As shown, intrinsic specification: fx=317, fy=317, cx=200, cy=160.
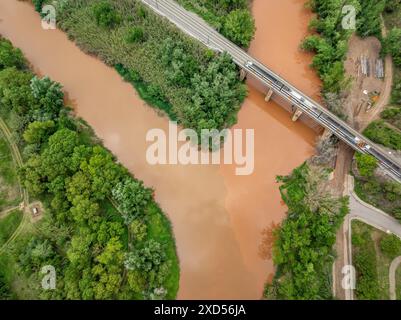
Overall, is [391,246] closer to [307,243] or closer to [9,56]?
[307,243]

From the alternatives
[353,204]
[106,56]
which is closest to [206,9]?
[106,56]

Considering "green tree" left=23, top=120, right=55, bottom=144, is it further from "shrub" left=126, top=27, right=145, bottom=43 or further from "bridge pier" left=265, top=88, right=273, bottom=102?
"bridge pier" left=265, top=88, right=273, bottom=102

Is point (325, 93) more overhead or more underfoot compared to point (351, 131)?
more overhead

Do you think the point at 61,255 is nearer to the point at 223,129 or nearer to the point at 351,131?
the point at 223,129

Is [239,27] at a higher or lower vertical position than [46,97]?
higher

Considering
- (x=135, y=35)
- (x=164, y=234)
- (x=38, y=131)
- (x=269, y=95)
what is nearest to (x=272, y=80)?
(x=269, y=95)

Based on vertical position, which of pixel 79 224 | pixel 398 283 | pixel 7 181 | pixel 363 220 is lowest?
pixel 398 283
